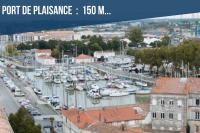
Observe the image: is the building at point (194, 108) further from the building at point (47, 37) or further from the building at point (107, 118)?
the building at point (47, 37)

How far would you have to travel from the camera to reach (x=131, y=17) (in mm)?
1662

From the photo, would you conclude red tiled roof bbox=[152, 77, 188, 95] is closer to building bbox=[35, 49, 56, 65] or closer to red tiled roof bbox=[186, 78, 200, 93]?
red tiled roof bbox=[186, 78, 200, 93]

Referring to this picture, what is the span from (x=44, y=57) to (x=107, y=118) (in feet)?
56.1

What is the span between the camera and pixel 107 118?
12234 mm

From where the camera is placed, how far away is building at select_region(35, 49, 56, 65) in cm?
2844

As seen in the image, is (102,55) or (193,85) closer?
(193,85)

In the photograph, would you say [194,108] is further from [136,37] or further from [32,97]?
[136,37]

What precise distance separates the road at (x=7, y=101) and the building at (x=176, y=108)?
4.58 metres

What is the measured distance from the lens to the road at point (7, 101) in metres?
15.8

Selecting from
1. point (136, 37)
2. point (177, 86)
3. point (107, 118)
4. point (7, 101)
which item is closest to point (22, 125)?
point (107, 118)

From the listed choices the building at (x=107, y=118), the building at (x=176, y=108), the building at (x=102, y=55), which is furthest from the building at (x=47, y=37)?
the building at (x=176, y=108)

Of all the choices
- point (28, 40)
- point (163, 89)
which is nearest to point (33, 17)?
point (163, 89)

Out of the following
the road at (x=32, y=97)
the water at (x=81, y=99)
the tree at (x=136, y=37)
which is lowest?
the water at (x=81, y=99)

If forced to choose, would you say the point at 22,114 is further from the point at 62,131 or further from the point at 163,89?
the point at 163,89
